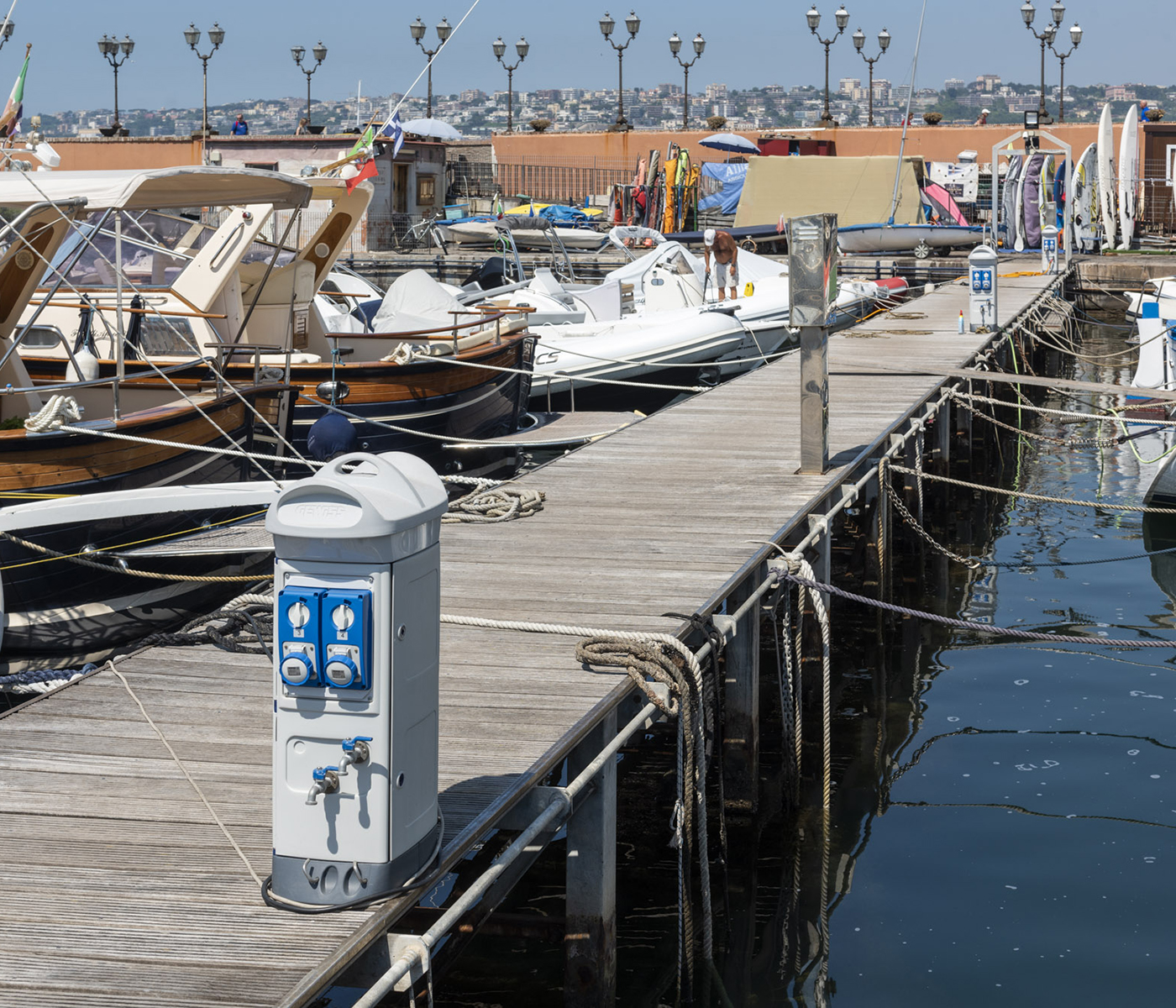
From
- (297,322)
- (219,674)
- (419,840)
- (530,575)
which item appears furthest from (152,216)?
(419,840)

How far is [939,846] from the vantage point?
23.3 ft

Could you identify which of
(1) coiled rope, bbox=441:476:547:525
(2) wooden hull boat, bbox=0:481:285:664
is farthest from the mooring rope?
(1) coiled rope, bbox=441:476:547:525

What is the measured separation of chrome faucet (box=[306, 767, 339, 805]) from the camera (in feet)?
11.5

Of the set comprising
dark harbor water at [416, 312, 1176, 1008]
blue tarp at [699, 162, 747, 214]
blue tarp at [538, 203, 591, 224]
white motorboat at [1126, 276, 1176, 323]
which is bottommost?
dark harbor water at [416, 312, 1176, 1008]

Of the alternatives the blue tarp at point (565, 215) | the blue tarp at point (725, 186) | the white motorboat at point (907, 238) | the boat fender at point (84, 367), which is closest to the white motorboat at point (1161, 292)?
the boat fender at point (84, 367)

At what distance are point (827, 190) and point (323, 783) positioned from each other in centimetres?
3272

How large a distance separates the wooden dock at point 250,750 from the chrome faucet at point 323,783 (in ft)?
1.13

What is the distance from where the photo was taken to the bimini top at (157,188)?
30.4 ft

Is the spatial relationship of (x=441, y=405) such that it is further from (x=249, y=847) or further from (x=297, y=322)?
(x=249, y=847)

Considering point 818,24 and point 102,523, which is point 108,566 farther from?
point 818,24

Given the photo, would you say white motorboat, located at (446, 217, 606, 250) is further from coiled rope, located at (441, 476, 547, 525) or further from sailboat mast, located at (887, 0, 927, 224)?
coiled rope, located at (441, 476, 547, 525)

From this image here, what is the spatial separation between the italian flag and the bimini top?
5.43 feet

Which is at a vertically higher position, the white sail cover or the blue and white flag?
the blue and white flag

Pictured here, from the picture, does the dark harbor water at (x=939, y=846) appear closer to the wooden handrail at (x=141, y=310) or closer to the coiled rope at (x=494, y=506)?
the coiled rope at (x=494, y=506)
